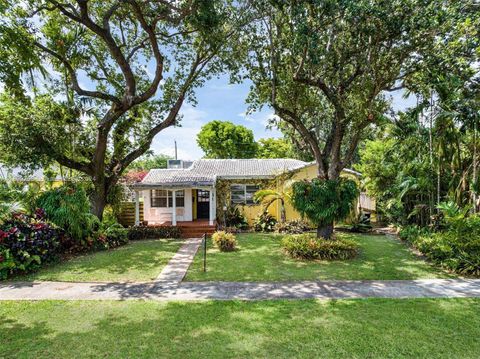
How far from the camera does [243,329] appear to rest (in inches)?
198

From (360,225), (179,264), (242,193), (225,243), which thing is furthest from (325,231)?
(242,193)

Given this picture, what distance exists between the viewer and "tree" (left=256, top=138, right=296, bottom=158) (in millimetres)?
35859

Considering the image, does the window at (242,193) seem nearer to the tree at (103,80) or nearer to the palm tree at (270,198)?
the palm tree at (270,198)

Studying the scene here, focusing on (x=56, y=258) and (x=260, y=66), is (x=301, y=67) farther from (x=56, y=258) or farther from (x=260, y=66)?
(x=56, y=258)

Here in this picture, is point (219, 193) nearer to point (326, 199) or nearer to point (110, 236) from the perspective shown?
point (110, 236)

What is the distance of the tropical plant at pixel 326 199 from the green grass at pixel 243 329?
4649mm

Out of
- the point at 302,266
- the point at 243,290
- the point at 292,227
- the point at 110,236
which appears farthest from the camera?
the point at 292,227

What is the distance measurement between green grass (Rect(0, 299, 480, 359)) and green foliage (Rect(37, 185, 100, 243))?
4.79 meters

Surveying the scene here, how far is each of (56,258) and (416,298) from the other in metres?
10.7

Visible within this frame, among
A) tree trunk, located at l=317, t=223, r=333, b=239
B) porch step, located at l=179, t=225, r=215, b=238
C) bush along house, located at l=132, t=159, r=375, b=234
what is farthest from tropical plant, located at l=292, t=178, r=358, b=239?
porch step, located at l=179, t=225, r=215, b=238

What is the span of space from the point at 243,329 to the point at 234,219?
12.3 meters

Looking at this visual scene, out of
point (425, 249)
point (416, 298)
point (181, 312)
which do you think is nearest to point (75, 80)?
point (181, 312)

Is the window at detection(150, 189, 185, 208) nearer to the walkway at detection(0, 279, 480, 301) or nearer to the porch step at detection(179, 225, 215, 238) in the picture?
the porch step at detection(179, 225, 215, 238)

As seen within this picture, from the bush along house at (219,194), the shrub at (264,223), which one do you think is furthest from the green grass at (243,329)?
the bush along house at (219,194)
